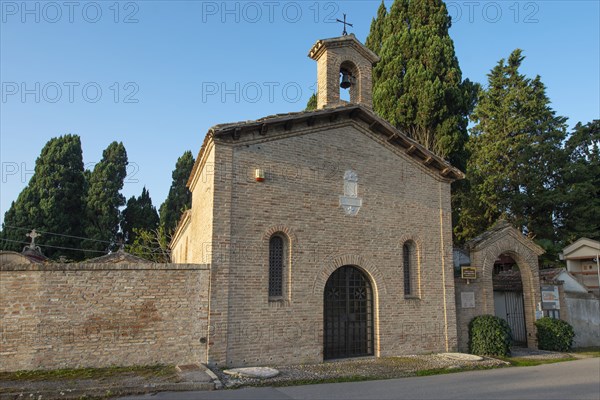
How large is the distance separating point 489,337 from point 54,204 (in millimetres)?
30627

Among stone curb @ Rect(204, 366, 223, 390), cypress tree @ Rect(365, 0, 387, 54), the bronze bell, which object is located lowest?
stone curb @ Rect(204, 366, 223, 390)

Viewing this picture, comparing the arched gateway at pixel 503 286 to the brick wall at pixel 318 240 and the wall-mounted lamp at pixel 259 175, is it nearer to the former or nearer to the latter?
the brick wall at pixel 318 240

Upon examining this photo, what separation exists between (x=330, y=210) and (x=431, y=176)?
4.16 m

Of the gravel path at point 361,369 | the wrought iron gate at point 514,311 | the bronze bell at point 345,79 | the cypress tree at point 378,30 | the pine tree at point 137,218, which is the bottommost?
the gravel path at point 361,369

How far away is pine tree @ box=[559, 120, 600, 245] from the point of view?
25.1m

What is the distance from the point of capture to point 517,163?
27156 millimetres

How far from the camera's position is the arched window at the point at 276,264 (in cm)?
1138

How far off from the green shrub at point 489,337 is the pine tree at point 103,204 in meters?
28.4

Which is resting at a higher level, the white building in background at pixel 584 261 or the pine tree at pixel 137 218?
the pine tree at pixel 137 218

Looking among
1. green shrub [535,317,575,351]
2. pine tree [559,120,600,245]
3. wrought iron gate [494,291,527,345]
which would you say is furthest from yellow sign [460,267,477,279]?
pine tree [559,120,600,245]

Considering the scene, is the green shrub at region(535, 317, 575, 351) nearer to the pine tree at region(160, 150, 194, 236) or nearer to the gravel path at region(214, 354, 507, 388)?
the gravel path at region(214, 354, 507, 388)

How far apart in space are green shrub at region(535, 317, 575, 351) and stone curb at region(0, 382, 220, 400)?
11772 mm

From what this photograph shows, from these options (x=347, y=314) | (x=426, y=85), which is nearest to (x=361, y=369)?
(x=347, y=314)

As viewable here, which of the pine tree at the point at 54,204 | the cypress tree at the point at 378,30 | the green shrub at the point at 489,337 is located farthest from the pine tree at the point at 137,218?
the green shrub at the point at 489,337
